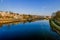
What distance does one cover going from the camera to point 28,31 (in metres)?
3.16

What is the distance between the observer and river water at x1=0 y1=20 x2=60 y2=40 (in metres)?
3.14

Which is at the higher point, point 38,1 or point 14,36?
point 38,1

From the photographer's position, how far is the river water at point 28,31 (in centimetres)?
314

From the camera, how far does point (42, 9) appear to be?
3.18 m

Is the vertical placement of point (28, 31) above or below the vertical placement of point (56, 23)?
below

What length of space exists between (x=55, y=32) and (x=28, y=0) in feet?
2.43

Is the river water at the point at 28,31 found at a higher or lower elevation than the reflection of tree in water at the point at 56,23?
lower

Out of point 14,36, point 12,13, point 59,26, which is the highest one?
point 12,13

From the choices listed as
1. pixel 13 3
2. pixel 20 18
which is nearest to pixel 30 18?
pixel 20 18

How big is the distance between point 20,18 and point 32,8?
283 millimetres

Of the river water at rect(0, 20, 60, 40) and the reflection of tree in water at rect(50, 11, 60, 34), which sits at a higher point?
the reflection of tree in water at rect(50, 11, 60, 34)

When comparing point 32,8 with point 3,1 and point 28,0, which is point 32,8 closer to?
point 28,0

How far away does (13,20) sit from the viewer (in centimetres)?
320

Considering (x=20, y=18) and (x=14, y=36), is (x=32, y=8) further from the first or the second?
(x=14, y=36)
